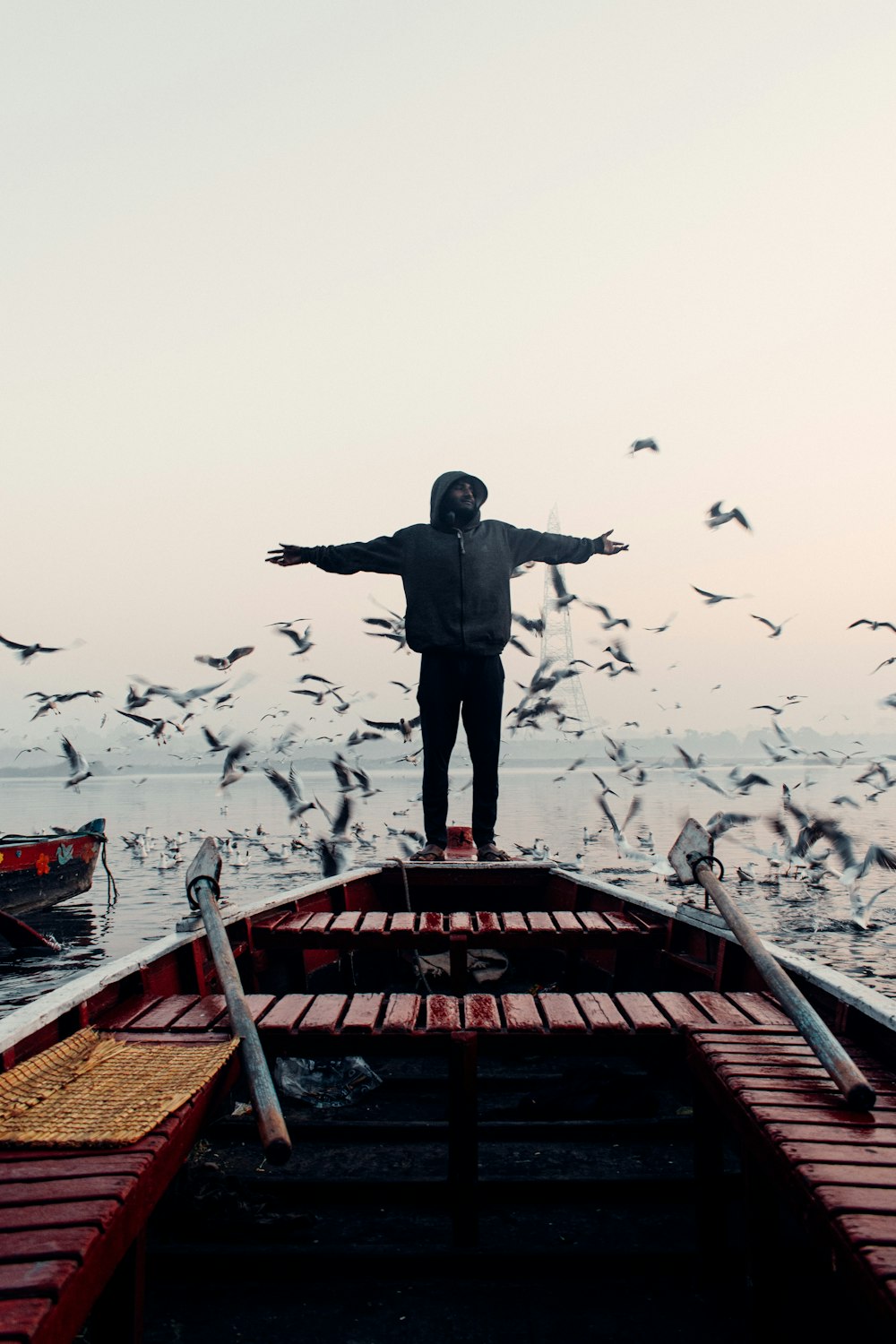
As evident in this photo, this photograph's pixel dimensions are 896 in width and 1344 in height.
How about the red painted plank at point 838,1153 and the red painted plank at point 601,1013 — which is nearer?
the red painted plank at point 838,1153

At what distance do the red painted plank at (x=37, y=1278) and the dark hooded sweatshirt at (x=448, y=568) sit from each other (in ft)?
21.1

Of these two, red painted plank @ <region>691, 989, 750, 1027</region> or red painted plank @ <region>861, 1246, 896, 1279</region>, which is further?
red painted plank @ <region>691, 989, 750, 1027</region>

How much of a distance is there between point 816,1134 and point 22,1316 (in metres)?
2.04

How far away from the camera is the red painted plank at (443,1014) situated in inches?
139

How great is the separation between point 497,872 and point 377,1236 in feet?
14.0

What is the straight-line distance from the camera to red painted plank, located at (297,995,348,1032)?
139 inches

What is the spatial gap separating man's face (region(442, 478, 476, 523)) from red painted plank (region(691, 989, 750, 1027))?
Answer: 5124 mm

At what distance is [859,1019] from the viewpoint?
3.59 m

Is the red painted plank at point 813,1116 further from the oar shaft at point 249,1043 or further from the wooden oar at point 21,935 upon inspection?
the wooden oar at point 21,935

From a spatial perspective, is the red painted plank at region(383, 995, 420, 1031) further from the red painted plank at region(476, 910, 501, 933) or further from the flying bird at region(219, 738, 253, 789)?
the flying bird at region(219, 738, 253, 789)

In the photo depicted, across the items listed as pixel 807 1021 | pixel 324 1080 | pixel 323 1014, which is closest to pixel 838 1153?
pixel 807 1021

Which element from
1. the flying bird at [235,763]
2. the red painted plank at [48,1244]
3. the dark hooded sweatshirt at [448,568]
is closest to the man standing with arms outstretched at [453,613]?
the dark hooded sweatshirt at [448,568]

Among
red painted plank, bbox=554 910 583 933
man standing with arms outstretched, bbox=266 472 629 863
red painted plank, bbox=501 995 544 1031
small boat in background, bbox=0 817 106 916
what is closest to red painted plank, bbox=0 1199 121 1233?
red painted plank, bbox=501 995 544 1031

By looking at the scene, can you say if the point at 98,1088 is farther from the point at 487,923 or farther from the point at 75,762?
the point at 75,762
